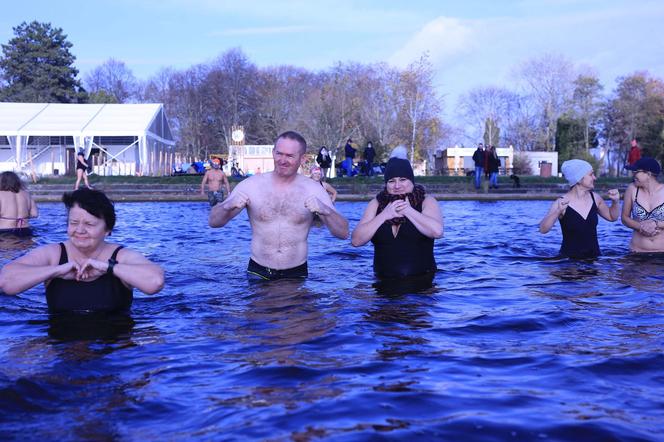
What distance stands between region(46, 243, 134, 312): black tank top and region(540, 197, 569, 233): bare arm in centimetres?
506

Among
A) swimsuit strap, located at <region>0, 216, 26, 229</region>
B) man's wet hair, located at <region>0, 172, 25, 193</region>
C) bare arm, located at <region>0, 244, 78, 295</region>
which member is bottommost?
swimsuit strap, located at <region>0, 216, 26, 229</region>

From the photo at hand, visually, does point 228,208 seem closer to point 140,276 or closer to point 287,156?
point 287,156

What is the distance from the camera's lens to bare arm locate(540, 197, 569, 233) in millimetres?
9055

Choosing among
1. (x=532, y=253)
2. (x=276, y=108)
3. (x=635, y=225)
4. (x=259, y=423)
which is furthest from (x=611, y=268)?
(x=276, y=108)

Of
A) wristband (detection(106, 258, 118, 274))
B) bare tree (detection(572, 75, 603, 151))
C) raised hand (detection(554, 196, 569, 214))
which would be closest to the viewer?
wristband (detection(106, 258, 118, 274))

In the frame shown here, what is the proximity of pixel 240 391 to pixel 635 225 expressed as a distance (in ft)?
22.0

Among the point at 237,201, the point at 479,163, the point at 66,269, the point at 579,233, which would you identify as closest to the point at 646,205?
the point at 579,233

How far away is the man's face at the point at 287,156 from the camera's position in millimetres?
7121

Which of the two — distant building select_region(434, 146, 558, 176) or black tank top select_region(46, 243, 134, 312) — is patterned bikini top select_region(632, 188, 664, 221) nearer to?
black tank top select_region(46, 243, 134, 312)

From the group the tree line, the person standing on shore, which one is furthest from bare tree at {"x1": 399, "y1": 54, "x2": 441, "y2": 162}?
the person standing on shore

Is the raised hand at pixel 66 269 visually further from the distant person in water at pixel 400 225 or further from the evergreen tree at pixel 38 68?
the evergreen tree at pixel 38 68

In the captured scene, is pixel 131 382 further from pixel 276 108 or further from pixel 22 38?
pixel 22 38

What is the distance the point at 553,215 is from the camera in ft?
29.9

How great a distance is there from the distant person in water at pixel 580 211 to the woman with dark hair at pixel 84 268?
510 centimetres
